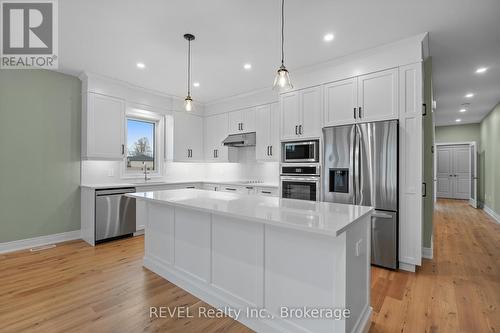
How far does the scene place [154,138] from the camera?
5371mm

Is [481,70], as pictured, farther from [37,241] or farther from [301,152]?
[37,241]

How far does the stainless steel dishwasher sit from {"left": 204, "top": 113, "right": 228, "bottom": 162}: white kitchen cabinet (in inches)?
78.7

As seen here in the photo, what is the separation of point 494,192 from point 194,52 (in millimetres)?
7649

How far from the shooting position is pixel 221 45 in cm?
309

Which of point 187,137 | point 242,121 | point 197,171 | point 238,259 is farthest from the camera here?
point 197,171

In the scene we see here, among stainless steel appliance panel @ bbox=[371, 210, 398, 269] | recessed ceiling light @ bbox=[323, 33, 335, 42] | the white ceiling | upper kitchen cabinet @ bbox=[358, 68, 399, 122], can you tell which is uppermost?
the white ceiling

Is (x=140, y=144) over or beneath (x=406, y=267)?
over

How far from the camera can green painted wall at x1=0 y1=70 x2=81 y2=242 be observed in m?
Answer: 3.55

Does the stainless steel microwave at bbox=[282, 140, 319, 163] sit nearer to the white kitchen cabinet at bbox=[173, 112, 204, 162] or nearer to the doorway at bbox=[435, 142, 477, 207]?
the white kitchen cabinet at bbox=[173, 112, 204, 162]

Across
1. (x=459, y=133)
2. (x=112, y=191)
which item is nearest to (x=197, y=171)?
(x=112, y=191)

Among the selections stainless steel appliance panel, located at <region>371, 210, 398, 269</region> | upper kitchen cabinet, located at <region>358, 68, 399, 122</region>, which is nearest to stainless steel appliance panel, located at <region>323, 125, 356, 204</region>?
upper kitchen cabinet, located at <region>358, 68, 399, 122</region>

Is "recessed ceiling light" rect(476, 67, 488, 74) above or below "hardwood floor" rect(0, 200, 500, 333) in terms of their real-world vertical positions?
above

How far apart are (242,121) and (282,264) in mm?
3854

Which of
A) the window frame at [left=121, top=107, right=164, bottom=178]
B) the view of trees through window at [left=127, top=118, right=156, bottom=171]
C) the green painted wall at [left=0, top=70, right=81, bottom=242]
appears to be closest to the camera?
the green painted wall at [left=0, top=70, right=81, bottom=242]
